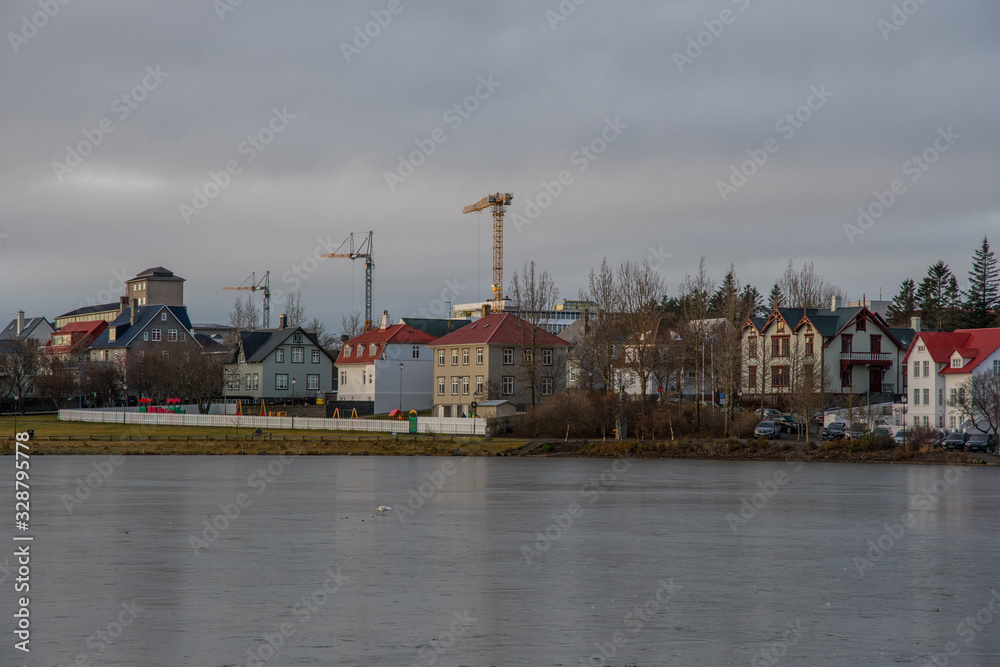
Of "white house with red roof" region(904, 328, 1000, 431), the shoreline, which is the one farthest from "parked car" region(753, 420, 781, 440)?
"white house with red roof" region(904, 328, 1000, 431)

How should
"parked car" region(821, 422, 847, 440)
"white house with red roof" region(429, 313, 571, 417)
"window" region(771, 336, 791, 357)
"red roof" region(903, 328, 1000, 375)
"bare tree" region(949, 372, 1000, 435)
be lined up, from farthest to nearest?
"window" region(771, 336, 791, 357) < "white house with red roof" region(429, 313, 571, 417) < "red roof" region(903, 328, 1000, 375) < "parked car" region(821, 422, 847, 440) < "bare tree" region(949, 372, 1000, 435)

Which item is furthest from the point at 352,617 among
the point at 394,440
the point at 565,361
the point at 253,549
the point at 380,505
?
the point at 565,361

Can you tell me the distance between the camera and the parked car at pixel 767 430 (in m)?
73.4

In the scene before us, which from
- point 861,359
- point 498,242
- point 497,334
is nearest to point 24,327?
point 498,242

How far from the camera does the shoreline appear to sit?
2469 inches

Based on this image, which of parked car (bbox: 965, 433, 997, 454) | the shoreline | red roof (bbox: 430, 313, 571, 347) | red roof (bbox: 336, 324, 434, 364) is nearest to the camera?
the shoreline

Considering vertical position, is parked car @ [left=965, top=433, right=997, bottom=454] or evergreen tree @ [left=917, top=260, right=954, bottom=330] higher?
evergreen tree @ [left=917, top=260, right=954, bottom=330]

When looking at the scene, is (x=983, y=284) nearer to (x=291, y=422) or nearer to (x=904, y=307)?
(x=904, y=307)

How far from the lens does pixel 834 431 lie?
73.6 metres

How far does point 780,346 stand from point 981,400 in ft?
115

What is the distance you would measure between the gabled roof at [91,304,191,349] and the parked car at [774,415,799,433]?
90.8 metres

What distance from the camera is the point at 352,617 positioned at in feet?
49.3

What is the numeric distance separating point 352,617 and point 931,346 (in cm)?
7848

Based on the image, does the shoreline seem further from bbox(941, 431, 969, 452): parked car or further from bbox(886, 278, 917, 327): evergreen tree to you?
bbox(886, 278, 917, 327): evergreen tree
